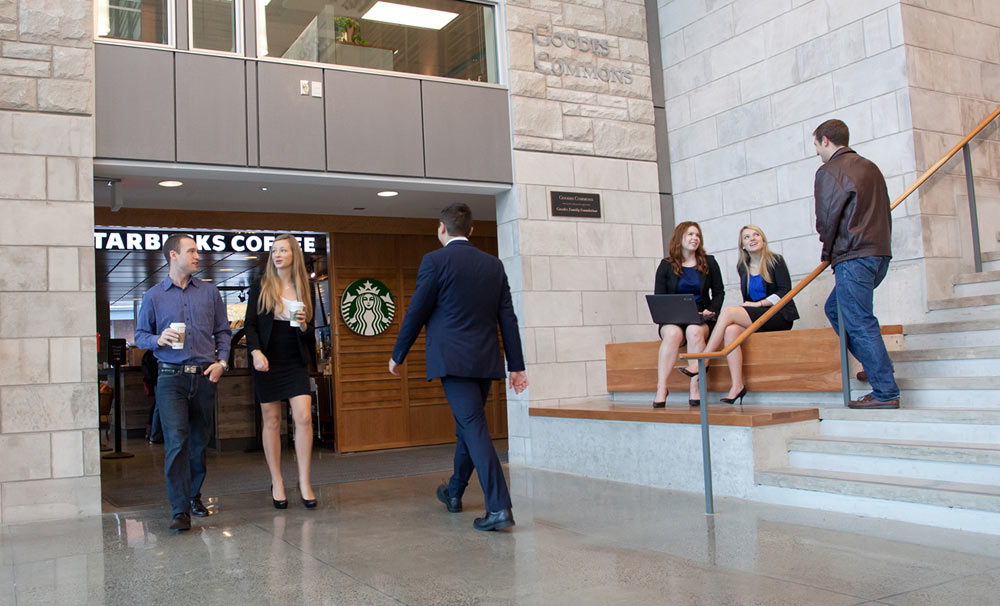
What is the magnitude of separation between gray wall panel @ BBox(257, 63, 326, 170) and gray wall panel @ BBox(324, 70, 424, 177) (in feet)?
0.31

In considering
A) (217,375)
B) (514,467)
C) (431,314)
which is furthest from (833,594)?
(514,467)

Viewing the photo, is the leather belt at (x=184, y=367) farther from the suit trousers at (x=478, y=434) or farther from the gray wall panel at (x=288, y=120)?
Answer: the gray wall panel at (x=288, y=120)

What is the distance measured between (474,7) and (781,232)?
3.37 meters

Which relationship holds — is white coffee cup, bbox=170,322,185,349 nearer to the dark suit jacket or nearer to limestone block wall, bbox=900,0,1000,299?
the dark suit jacket

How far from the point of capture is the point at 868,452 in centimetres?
457

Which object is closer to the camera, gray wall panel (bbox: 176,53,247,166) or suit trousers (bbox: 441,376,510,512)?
suit trousers (bbox: 441,376,510,512)

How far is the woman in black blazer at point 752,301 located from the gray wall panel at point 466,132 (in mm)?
2210

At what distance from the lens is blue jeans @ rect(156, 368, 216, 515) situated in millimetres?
4676

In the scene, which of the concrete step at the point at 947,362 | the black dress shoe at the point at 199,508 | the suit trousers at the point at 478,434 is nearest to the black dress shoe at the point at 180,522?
the black dress shoe at the point at 199,508

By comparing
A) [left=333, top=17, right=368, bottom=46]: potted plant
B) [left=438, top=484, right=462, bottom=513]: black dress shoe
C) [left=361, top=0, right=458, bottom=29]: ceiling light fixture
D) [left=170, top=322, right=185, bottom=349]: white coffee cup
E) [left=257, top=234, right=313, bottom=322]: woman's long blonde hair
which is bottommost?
[left=438, top=484, right=462, bottom=513]: black dress shoe

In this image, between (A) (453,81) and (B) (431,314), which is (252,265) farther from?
(B) (431,314)

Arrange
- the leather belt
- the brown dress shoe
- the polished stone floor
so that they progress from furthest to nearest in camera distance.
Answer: the brown dress shoe → the leather belt → the polished stone floor

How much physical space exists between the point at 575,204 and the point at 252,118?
2.91 metres

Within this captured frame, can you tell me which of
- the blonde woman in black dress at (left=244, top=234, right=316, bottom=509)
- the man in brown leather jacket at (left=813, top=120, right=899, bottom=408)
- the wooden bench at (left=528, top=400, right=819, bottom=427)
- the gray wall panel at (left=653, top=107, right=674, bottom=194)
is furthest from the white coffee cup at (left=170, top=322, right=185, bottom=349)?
the gray wall panel at (left=653, top=107, right=674, bottom=194)
